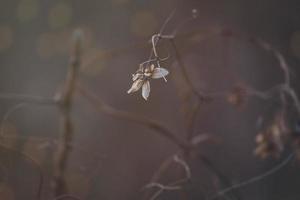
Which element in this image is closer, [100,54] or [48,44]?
[100,54]

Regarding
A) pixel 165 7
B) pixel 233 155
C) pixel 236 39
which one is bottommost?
pixel 233 155

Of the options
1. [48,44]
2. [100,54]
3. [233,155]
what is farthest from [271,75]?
[48,44]

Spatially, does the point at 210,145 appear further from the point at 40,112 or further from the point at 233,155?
the point at 40,112

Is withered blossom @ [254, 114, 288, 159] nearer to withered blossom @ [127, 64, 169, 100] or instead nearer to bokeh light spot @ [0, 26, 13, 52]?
withered blossom @ [127, 64, 169, 100]

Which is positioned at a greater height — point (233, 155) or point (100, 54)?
point (100, 54)

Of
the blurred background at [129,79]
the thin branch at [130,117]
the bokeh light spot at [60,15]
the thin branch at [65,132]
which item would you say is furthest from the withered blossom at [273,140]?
the bokeh light spot at [60,15]

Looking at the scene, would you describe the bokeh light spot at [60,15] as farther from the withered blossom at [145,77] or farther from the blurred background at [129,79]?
the withered blossom at [145,77]
